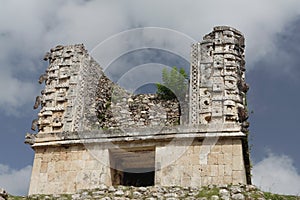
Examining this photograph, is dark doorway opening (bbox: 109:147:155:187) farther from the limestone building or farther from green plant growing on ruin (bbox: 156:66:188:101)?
green plant growing on ruin (bbox: 156:66:188:101)

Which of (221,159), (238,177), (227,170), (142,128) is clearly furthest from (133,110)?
(238,177)

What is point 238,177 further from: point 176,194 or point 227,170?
point 176,194

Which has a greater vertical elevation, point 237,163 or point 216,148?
point 216,148

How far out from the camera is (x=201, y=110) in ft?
41.4

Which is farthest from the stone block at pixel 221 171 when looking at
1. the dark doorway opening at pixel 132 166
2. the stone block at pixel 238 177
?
the dark doorway opening at pixel 132 166

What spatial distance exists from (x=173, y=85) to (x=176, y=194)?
457 cm

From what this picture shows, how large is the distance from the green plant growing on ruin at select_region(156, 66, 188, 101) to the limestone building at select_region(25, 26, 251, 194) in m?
0.21

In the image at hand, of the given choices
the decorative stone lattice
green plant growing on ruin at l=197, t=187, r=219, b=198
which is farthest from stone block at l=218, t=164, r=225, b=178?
the decorative stone lattice

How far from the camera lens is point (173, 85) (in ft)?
46.3

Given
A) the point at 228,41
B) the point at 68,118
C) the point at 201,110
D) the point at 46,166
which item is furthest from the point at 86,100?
the point at 228,41

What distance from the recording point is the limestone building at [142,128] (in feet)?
38.6

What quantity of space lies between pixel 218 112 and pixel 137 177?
3425mm

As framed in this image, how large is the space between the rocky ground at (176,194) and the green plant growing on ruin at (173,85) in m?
3.86

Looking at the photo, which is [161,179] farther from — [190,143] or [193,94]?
[193,94]
